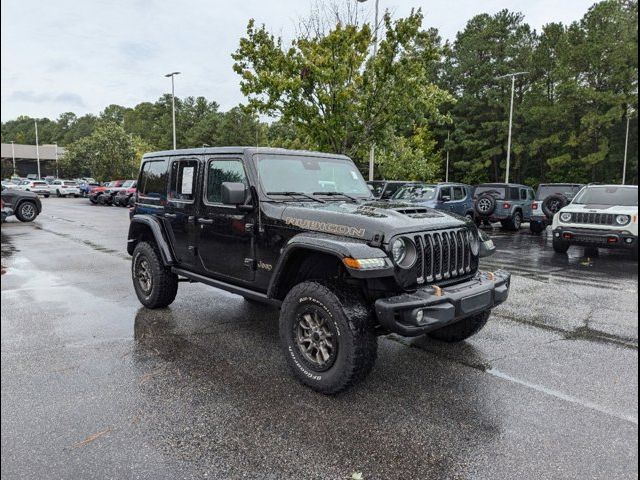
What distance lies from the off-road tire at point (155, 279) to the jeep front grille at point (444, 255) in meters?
3.40

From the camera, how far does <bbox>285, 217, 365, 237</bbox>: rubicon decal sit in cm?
383

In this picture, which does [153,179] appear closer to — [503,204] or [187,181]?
[187,181]

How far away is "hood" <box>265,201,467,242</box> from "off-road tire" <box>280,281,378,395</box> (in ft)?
1.58

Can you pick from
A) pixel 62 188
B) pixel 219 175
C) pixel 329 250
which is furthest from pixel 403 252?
pixel 62 188

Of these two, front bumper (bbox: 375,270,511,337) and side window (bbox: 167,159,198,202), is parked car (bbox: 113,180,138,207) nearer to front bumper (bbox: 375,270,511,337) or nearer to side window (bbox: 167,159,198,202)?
side window (bbox: 167,159,198,202)

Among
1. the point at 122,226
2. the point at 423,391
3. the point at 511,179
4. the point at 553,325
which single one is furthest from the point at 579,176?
the point at 423,391

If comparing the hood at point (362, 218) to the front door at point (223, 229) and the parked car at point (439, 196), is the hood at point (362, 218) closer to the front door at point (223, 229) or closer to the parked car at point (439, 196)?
the front door at point (223, 229)

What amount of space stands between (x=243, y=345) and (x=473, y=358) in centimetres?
226

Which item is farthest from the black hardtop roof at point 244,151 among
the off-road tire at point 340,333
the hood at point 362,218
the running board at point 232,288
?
the off-road tire at point 340,333

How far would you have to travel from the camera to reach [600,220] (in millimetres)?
10133

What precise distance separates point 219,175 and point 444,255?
2.47 m

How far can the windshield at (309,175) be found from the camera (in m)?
4.75

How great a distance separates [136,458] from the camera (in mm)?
2869

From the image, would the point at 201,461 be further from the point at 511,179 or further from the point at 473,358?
the point at 511,179
